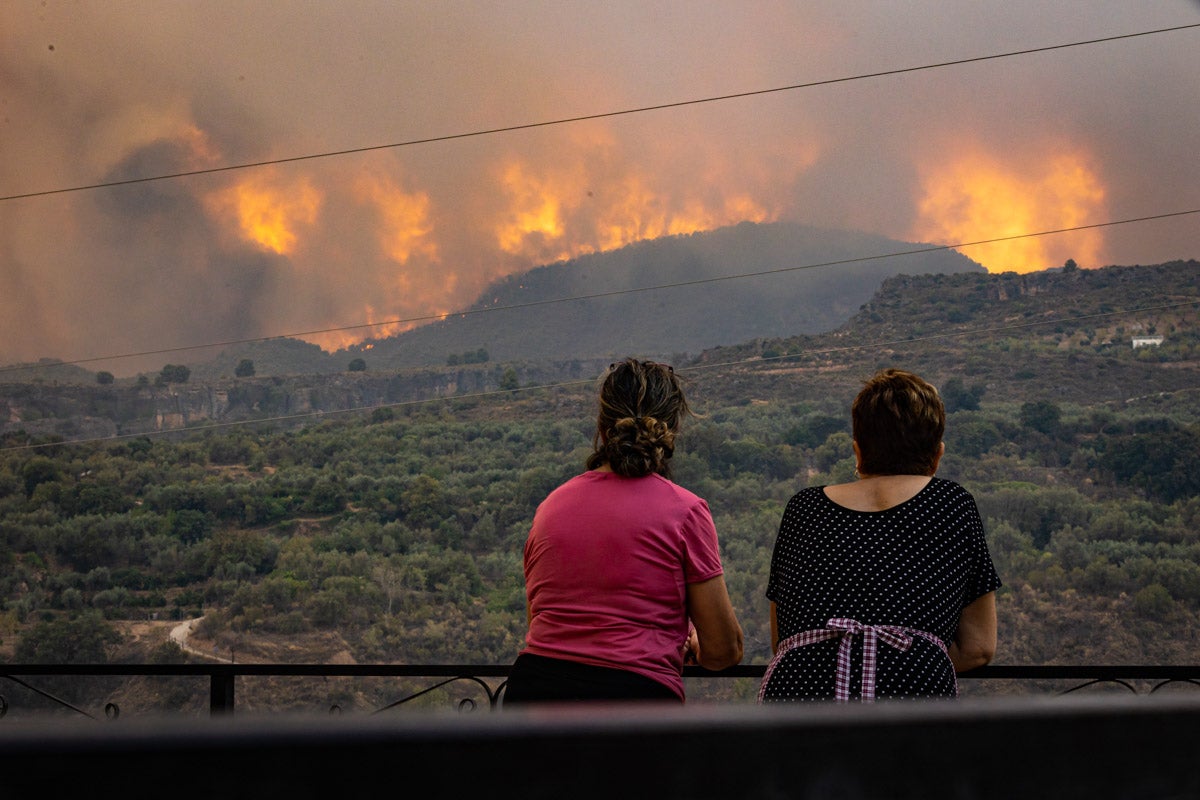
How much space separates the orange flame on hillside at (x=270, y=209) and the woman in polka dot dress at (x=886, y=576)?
17.1 m

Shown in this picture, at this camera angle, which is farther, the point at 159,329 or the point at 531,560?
the point at 159,329

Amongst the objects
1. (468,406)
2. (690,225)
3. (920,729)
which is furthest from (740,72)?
(920,729)

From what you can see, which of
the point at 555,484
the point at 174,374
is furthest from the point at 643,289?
the point at 174,374

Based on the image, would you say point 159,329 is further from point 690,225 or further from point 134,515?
point 690,225

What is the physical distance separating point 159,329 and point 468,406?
5745 millimetres

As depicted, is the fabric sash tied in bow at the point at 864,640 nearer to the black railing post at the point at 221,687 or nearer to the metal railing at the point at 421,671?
the metal railing at the point at 421,671

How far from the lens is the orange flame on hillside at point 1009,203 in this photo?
1611cm

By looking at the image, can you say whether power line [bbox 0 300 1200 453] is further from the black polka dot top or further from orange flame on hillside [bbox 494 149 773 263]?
the black polka dot top

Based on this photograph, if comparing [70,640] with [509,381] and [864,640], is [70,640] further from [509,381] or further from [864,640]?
[864,640]

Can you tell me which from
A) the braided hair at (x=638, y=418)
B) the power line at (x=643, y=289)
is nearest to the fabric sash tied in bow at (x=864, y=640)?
the braided hair at (x=638, y=418)

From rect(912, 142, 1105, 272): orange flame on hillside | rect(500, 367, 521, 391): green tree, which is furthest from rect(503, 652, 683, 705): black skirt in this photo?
rect(912, 142, 1105, 272): orange flame on hillside

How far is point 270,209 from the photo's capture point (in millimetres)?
17219

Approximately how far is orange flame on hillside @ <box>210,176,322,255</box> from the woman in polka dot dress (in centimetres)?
1705

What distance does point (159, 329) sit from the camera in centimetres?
1648
